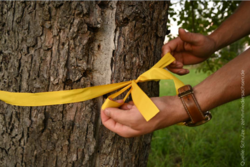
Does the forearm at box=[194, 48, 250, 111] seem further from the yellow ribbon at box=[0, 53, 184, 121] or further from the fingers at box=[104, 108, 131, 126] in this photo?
the fingers at box=[104, 108, 131, 126]

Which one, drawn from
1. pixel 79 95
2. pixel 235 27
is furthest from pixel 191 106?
pixel 235 27

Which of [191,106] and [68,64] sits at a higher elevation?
[68,64]

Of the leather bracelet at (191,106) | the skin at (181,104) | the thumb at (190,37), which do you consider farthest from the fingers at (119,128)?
the thumb at (190,37)

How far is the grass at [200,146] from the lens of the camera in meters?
2.47

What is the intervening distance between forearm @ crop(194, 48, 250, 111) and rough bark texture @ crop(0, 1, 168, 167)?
403 millimetres

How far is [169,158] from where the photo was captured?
256cm

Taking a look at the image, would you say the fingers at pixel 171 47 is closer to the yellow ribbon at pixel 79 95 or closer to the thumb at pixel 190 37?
the thumb at pixel 190 37

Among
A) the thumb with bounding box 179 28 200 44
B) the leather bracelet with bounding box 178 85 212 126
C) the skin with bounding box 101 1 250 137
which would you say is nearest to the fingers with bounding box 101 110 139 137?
the skin with bounding box 101 1 250 137

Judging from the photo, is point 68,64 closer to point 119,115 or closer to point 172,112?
point 119,115

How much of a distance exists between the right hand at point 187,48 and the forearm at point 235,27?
9cm

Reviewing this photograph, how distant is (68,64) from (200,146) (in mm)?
2497

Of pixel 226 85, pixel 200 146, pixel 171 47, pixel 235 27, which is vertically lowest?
pixel 200 146

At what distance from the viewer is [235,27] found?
1568 millimetres

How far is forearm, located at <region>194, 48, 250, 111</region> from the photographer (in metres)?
0.90
